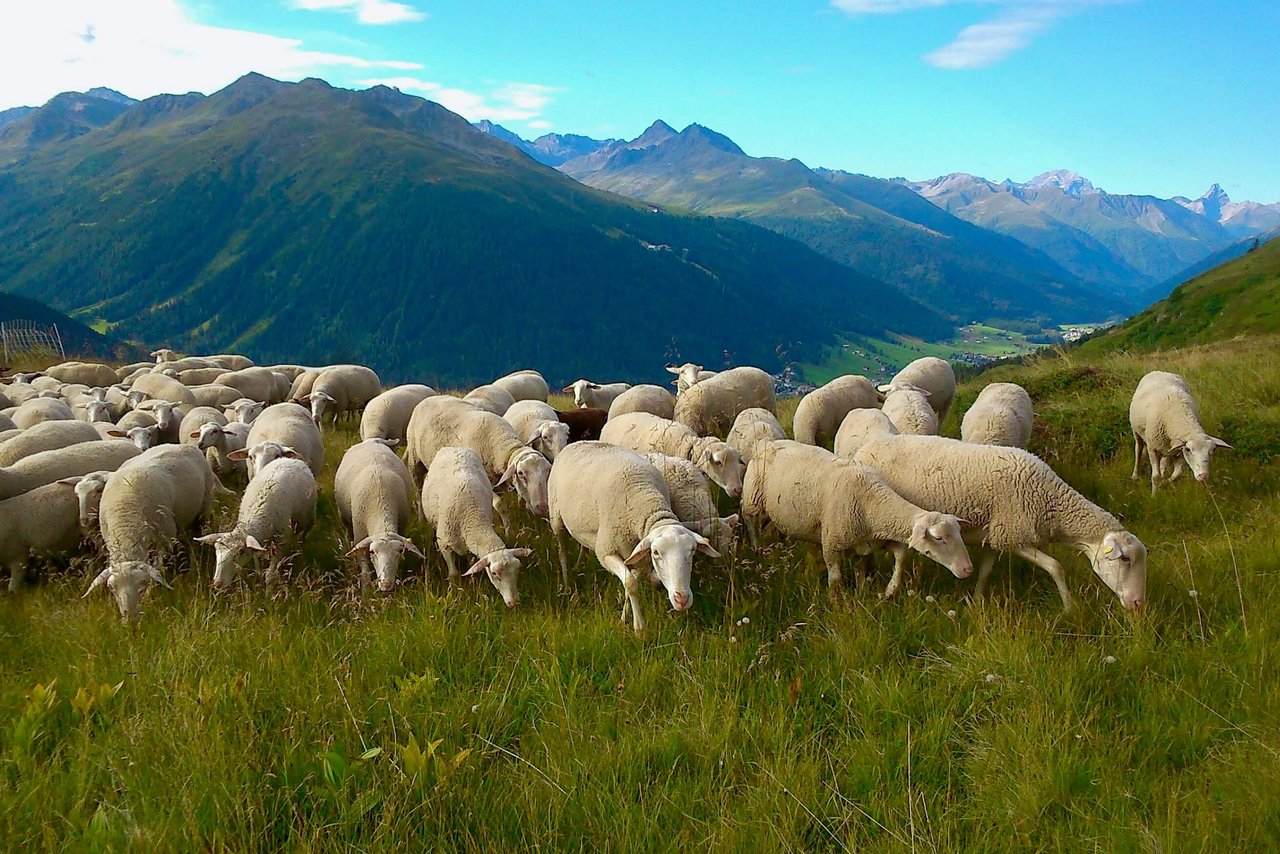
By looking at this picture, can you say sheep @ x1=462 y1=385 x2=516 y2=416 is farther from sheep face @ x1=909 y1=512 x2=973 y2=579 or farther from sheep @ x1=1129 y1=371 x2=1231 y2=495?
sheep @ x1=1129 y1=371 x2=1231 y2=495

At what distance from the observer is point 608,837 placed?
126 inches

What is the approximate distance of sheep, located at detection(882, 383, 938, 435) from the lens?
9211 mm

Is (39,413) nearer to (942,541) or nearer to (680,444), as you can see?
(680,444)

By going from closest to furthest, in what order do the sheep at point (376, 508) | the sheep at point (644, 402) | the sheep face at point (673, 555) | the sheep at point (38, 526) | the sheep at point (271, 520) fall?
the sheep face at point (673, 555), the sheep at point (271, 520), the sheep at point (376, 508), the sheep at point (38, 526), the sheep at point (644, 402)

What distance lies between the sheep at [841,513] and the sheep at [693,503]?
1.75 feet

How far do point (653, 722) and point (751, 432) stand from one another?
19.1ft

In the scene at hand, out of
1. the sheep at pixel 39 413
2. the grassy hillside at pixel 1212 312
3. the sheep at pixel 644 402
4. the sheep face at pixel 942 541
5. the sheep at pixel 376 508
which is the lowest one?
the sheep at pixel 39 413

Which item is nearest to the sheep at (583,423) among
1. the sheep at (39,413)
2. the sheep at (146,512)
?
the sheep at (146,512)

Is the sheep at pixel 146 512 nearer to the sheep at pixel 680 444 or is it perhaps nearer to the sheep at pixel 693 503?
the sheep at pixel 693 503

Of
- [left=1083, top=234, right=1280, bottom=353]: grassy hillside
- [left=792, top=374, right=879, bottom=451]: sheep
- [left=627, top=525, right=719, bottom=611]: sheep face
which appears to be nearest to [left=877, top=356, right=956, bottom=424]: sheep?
[left=792, top=374, right=879, bottom=451]: sheep

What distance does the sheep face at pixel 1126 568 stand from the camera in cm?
529

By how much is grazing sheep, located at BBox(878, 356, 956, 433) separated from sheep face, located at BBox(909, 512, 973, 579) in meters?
6.79

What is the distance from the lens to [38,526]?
679 centimetres

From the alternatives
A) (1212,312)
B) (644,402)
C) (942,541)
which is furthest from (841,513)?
(1212,312)
